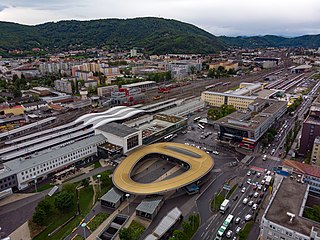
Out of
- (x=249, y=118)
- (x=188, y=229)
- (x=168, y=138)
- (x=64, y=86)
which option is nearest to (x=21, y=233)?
(x=188, y=229)

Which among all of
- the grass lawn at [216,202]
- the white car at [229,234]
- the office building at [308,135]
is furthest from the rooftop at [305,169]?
the white car at [229,234]

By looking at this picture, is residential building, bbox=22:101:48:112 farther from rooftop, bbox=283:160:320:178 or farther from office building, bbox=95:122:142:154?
rooftop, bbox=283:160:320:178

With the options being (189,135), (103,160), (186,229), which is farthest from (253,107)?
(186,229)

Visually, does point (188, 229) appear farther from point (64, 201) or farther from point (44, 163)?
point (44, 163)

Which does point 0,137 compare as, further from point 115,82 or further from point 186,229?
point 115,82

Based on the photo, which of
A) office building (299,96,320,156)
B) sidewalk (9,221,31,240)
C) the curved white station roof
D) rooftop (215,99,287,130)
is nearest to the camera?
sidewalk (9,221,31,240)

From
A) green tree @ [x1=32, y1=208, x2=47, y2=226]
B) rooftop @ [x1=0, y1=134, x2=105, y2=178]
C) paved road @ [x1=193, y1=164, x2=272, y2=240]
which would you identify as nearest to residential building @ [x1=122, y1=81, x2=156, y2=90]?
rooftop @ [x1=0, y1=134, x2=105, y2=178]

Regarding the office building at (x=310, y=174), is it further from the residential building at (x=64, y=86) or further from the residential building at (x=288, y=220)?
the residential building at (x=64, y=86)
